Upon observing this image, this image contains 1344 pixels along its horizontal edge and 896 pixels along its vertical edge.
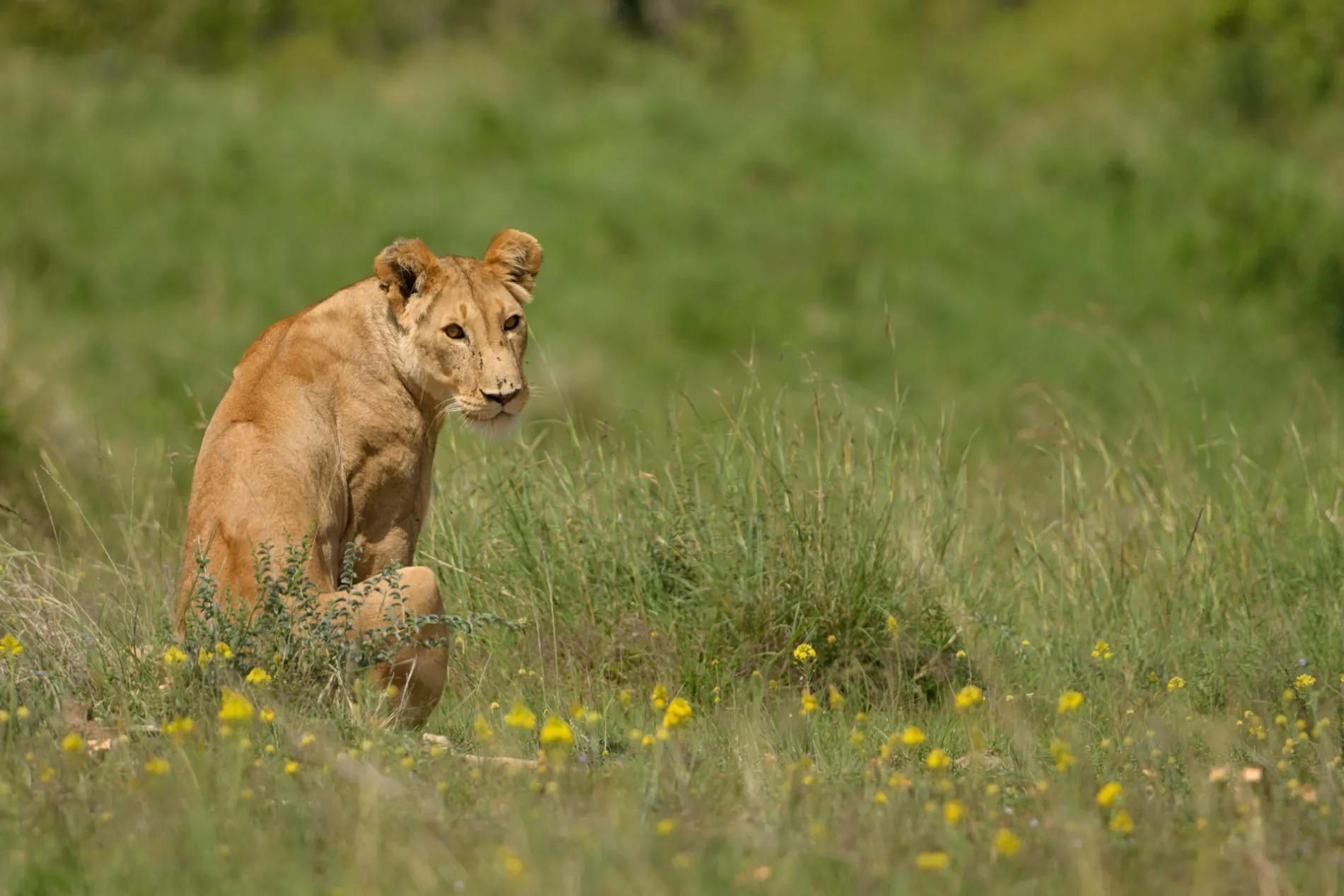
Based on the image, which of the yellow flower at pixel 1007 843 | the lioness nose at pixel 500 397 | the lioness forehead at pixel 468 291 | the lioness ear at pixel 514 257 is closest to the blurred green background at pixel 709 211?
the lioness ear at pixel 514 257

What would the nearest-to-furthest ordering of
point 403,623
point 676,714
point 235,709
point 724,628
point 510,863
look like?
point 510,863, point 235,709, point 676,714, point 403,623, point 724,628

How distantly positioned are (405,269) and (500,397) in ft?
1.75

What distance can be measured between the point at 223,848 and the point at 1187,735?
2791mm

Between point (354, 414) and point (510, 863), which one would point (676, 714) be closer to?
point (510, 863)

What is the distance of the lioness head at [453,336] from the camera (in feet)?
19.0

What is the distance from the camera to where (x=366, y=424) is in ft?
18.6

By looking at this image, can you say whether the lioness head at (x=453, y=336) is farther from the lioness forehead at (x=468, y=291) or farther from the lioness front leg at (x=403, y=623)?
the lioness front leg at (x=403, y=623)

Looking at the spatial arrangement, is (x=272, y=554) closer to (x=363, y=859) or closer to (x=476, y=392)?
(x=476, y=392)

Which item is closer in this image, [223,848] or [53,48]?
[223,848]

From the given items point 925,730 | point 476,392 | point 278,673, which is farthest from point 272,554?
point 925,730

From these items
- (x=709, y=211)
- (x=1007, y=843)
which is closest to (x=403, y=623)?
(x=1007, y=843)

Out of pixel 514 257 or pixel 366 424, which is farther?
pixel 514 257

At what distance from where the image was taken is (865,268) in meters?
18.3

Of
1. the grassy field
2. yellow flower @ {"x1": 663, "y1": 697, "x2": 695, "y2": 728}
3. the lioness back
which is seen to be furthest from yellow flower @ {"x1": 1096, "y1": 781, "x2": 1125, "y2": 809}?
the lioness back
